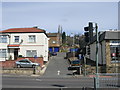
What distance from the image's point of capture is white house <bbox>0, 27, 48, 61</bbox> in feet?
142

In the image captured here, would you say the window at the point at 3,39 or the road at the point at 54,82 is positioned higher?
the window at the point at 3,39

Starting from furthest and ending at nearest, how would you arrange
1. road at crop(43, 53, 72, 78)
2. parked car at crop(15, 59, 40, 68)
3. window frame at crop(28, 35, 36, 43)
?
window frame at crop(28, 35, 36, 43) < parked car at crop(15, 59, 40, 68) < road at crop(43, 53, 72, 78)

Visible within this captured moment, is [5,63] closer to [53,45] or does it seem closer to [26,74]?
[26,74]

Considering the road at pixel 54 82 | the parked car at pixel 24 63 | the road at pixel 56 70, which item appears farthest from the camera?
the parked car at pixel 24 63

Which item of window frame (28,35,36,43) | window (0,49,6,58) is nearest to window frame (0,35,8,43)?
window (0,49,6,58)

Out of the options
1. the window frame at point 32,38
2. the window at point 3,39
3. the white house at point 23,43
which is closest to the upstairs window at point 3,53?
the white house at point 23,43

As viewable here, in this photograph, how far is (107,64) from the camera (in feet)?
105

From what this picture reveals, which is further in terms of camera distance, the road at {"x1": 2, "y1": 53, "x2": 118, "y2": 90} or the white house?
the white house

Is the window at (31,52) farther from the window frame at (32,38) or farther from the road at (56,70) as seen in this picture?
the road at (56,70)

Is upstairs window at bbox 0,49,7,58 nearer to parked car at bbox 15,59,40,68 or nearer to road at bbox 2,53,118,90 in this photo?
parked car at bbox 15,59,40,68

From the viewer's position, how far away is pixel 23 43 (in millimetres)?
43750

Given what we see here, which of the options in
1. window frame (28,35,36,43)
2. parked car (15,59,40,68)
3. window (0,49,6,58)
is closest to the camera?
parked car (15,59,40,68)

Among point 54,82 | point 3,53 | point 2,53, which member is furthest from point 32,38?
point 54,82

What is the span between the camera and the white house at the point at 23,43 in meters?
43.4
